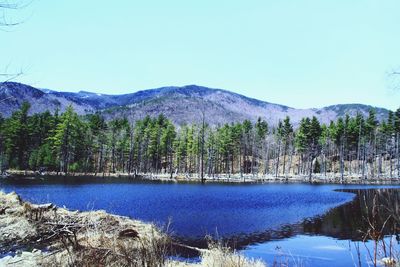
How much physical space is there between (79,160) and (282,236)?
7485 cm

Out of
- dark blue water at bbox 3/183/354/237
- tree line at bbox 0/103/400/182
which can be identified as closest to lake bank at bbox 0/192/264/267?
dark blue water at bbox 3/183/354/237

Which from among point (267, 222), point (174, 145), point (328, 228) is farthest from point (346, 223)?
point (174, 145)

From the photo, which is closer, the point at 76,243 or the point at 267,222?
the point at 76,243

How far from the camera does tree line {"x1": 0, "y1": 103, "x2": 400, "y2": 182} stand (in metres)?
81.7

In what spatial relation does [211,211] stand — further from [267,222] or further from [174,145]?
[174,145]

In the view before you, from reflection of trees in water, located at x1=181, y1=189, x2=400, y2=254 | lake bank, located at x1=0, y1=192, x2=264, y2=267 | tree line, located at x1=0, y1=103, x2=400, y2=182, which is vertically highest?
tree line, located at x1=0, y1=103, x2=400, y2=182

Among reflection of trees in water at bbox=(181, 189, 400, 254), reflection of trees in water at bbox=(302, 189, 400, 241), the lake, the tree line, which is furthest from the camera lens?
the tree line

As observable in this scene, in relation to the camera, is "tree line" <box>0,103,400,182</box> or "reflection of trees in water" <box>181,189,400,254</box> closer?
"reflection of trees in water" <box>181,189,400,254</box>

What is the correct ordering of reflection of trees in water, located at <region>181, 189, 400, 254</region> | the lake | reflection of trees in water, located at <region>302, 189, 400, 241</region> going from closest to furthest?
1. the lake
2. reflection of trees in water, located at <region>181, 189, 400, 254</region>
3. reflection of trees in water, located at <region>302, 189, 400, 241</region>

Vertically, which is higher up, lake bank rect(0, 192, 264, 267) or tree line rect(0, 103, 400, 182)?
tree line rect(0, 103, 400, 182)

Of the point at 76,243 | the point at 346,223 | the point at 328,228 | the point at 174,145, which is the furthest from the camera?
the point at 174,145

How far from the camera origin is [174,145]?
96750 millimetres

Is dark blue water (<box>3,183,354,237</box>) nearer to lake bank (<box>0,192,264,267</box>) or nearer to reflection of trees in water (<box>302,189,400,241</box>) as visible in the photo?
reflection of trees in water (<box>302,189,400,241</box>)

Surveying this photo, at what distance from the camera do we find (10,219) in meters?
15.0
